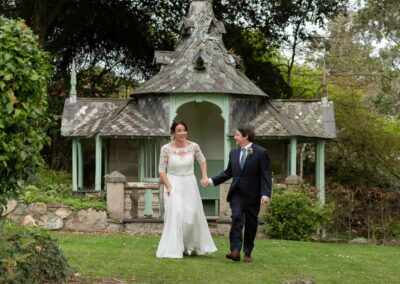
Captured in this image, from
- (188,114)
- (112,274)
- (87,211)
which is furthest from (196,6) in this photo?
(112,274)

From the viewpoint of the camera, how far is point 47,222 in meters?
14.5

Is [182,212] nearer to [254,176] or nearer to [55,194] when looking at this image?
[254,176]

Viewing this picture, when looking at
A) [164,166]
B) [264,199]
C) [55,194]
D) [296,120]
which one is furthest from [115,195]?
[264,199]

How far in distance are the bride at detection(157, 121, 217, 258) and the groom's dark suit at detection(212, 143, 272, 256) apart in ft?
1.80

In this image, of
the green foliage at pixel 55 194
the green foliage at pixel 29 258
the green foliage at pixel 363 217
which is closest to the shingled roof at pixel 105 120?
the green foliage at pixel 55 194

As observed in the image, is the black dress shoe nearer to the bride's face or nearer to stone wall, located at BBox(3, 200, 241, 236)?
the bride's face

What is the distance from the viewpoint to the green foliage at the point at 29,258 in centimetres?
655

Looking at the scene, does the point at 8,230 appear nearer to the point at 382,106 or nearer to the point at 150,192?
the point at 150,192

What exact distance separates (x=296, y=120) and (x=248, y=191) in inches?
332

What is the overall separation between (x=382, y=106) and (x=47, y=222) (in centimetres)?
1091

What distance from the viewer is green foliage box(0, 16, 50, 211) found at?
6188 mm

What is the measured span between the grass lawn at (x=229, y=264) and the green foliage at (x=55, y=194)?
6.98ft

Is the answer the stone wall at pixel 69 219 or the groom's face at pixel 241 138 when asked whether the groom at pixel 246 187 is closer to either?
the groom's face at pixel 241 138

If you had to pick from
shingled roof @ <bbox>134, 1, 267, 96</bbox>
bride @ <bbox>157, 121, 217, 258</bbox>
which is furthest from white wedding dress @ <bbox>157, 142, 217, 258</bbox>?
shingled roof @ <bbox>134, 1, 267, 96</bbox>
